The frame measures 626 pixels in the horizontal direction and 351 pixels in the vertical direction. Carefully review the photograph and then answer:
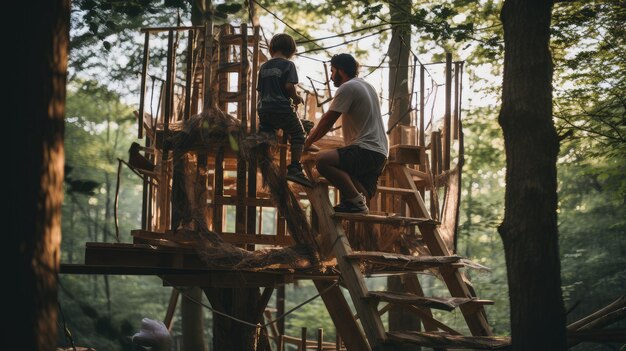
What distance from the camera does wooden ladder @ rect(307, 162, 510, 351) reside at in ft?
16.8

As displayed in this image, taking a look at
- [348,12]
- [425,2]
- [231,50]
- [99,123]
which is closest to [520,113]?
[231,50]

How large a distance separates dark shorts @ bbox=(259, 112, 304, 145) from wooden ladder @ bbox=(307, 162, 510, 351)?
51cm

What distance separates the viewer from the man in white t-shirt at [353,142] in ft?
20.3

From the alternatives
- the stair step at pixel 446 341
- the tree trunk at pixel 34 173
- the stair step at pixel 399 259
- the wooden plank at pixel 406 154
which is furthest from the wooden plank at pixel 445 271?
the tree trunk at pixel 34 173

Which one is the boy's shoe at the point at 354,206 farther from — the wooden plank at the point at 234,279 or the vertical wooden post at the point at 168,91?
the vertical wooden post at the point at 168,91

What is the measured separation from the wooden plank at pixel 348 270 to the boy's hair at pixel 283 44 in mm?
1331

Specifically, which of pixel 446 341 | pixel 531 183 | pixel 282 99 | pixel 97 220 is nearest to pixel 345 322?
pixel 446 341

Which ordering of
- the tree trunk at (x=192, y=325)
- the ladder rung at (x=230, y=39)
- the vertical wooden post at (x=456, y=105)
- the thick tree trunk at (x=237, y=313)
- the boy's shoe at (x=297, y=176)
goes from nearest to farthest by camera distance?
the boy's shoe at (x=297, y=176), the ladder rung at (x=230, y=39), the vertical wooden post at (x=456, y=105), the thick tree trunk at (x=237, y=313), the tree trunk at (x=192, y=325)

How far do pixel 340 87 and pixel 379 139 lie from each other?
60 cm

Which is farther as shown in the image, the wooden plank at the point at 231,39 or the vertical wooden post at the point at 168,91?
the wooden plank at the point at 231,39

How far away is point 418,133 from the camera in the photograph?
8320mm

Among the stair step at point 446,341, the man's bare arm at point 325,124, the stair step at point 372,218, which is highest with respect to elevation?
the man's bare arm at point 325,124

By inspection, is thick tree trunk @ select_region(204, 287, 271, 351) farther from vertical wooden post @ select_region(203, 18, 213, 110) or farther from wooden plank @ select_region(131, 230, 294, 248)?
vertical wooden post @ select_region(203, 18, 213, 110)

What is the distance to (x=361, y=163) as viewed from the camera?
626 centimetres
